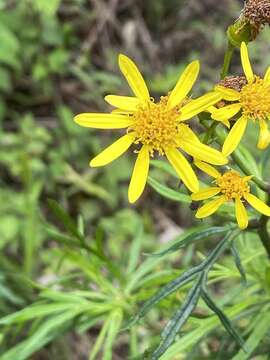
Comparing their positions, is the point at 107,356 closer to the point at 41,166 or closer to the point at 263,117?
the point at 263,117

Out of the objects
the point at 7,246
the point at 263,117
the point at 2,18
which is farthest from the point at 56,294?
the point at 2,18

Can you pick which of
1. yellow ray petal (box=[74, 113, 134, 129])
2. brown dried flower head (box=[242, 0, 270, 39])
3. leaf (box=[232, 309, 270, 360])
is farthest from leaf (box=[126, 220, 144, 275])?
brown dried flower head (box=[242, 0, 270, 39])

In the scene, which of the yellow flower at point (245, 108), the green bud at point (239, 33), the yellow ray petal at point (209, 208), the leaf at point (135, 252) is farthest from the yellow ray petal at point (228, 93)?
the leaf at point (135, 252)

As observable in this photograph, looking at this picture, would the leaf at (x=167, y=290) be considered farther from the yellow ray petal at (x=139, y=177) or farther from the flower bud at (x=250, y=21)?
the flower bud at (x=250, y=21)

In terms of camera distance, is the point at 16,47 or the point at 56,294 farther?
the point at 16,47

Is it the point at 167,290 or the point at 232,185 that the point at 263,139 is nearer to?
the point at 232,185

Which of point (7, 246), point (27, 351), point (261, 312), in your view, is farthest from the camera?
point (7, 246)

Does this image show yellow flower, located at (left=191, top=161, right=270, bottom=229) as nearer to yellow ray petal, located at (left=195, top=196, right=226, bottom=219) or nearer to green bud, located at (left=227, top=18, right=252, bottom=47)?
yellow ray petal, located at (left=195, top=196, right=226, bottom=219)
